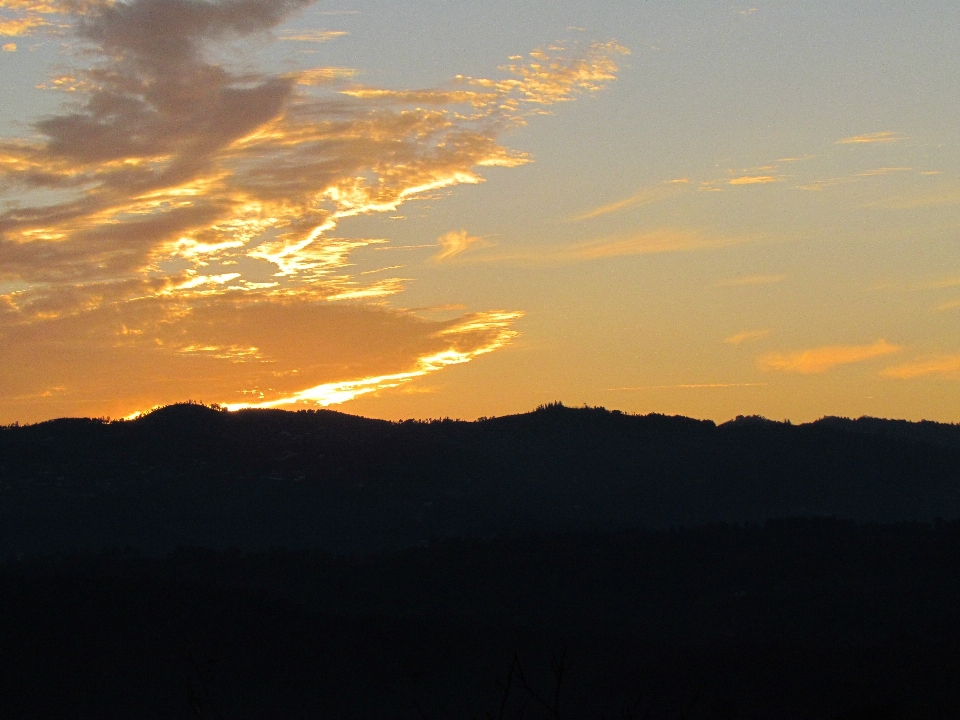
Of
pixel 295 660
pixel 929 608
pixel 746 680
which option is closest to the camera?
pixel 746 680

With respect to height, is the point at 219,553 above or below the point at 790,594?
above

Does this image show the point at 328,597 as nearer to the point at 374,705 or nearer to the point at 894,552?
the point at 374,705

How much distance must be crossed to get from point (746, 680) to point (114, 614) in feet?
231

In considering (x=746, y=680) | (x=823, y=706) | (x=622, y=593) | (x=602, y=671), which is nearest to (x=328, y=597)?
(x=622, y=593)

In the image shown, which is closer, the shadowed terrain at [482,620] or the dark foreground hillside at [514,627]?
the dark foreground hillside at [514,627]

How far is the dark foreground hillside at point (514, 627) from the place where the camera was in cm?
11306

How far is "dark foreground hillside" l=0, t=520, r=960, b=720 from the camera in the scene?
371ft

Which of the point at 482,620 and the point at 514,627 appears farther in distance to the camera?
the point at 482,620

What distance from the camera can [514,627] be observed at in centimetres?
13862

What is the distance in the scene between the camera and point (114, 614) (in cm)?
13175

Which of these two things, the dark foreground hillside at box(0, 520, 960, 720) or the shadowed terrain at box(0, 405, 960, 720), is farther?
the shadowed terrain at box(0, 405, 960, 720)

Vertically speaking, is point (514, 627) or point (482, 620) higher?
point (482, 620)

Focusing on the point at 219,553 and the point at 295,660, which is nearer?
the point at 295,660

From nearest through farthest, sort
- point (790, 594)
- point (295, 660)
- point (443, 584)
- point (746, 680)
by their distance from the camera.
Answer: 1. point (746, 680)
2. point (295, 660)
3. point (790, 594)
4. point (443, 584)
